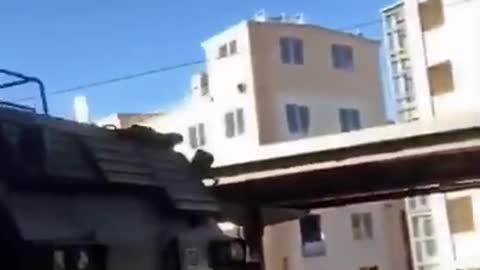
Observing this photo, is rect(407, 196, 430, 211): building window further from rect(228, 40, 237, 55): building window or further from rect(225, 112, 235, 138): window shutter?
rect(228, 40, 237, 55): building window

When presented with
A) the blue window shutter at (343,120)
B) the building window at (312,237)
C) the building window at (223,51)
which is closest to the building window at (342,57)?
the blue window shutter at (343,120)

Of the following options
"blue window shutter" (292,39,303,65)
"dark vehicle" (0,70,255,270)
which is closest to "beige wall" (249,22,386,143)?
"blue window shutter" (292,39,303,65)

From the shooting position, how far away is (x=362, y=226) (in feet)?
142

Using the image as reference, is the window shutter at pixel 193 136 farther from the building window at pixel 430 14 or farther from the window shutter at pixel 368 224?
the building window at pixel 430 14

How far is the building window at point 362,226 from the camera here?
42812mm

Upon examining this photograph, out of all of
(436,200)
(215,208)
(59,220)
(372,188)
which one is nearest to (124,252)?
(59,220)

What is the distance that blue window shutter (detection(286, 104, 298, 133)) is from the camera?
42.2 meters

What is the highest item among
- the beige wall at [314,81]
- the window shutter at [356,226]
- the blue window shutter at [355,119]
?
the beige wall at [314,81]

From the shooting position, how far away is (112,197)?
775 cm

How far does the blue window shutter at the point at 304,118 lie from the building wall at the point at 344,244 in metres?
3.99

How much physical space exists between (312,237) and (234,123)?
6.24 metres

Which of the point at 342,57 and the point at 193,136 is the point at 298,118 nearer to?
the point at 342,57

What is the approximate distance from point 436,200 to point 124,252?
28725mm

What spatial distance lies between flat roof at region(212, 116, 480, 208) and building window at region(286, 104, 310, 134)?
2361cm
